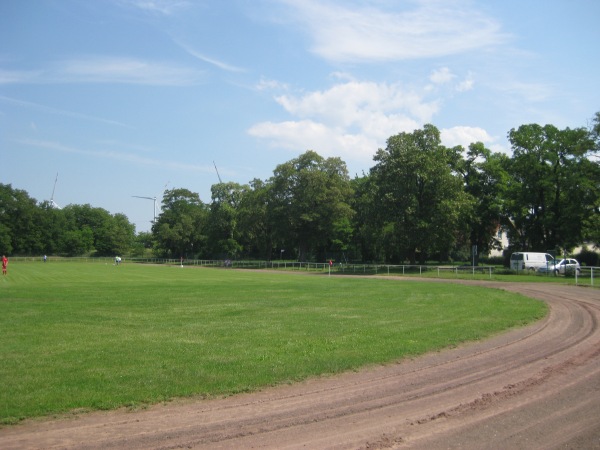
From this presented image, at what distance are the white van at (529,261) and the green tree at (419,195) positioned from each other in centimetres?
886

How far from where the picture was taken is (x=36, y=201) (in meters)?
128

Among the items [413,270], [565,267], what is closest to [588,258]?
[565,267]

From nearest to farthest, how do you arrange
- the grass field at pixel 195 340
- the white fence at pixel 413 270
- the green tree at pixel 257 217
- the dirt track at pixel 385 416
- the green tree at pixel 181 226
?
the dirt track at pixel 385 416 → the grass field at pixel 195 340 → the white fence at pixel 413 270 → the green tree at pixel 257 217 → the green tree at pixel 181 226

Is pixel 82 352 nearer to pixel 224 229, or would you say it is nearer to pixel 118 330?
pixel 118 330

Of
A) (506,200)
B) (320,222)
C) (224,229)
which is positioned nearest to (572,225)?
(506,200)

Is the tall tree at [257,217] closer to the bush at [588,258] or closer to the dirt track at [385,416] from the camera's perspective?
the bush at [588,258]

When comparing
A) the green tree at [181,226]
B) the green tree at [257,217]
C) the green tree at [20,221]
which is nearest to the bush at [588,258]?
the green tree at [257,217]

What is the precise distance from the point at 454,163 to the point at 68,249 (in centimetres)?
10486

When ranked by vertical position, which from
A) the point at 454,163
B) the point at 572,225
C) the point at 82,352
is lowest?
the point at 82,352

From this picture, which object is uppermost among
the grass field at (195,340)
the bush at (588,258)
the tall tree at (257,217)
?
the tall tree at (257,217)

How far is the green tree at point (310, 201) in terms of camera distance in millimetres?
76438

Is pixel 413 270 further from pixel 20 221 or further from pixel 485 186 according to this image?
pixel 20 221

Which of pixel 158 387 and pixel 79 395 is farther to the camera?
pixel 158 387

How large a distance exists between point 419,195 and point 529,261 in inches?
607
